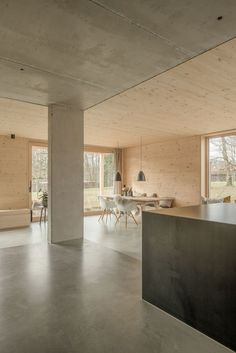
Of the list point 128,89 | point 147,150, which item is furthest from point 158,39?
point 147,150

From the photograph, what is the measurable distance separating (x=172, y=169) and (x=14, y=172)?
4.84m

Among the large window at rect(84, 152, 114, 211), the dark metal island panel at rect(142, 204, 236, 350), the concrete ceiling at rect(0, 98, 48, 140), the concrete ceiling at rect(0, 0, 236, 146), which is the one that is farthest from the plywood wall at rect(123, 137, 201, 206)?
the dark metal island panel at rect(142, 204, 236, 350)

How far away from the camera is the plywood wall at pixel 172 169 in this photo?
722cm

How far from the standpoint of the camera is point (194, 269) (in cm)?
192

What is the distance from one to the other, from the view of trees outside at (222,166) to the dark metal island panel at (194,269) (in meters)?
5.07

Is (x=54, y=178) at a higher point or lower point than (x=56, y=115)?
lower

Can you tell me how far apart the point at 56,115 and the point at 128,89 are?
1510 mm

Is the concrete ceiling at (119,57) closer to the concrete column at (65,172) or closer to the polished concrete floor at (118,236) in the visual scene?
the concrete column at (65,172)

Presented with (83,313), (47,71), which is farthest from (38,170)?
(83,313)

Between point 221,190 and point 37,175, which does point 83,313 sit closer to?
point 221,190

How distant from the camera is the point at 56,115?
4.50m

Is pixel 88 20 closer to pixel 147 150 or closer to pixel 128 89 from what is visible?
pixel 128 89

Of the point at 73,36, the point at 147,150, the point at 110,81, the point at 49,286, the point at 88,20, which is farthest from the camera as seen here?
the point at 147,150

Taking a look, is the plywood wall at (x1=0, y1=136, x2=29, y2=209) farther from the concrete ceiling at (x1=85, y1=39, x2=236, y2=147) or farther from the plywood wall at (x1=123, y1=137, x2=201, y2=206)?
the plywood wall at (x1=123, y1=137, x2=201, y2=206)
